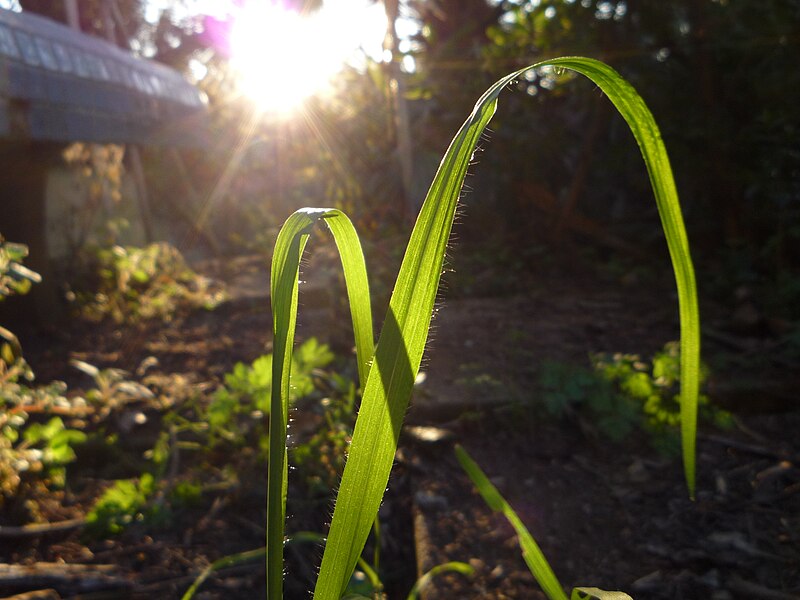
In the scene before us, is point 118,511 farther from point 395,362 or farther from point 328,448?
point 395,362

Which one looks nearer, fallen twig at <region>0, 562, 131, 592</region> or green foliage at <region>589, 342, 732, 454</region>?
fallen twig at <region>0, 562, 131, 592</region>

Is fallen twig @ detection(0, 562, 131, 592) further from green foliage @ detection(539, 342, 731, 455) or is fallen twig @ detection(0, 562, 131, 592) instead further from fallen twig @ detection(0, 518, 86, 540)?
green foliage @ detection(539, 342, 731, 455)

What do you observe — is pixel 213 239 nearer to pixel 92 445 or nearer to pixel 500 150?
pixel 500 150

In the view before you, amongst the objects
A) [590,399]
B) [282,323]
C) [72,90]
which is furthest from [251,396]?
[72,90]

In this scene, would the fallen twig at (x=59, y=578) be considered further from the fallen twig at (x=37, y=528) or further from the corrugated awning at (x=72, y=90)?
the corrugated awning at (x=72, y=90)

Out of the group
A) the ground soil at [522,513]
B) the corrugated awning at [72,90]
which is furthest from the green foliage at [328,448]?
the corrugated awning at [72,90]

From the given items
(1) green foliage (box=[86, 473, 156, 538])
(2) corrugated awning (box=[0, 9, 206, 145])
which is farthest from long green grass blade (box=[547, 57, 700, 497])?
(2) corrugated awning (box=[0, 9, 206, 145])
